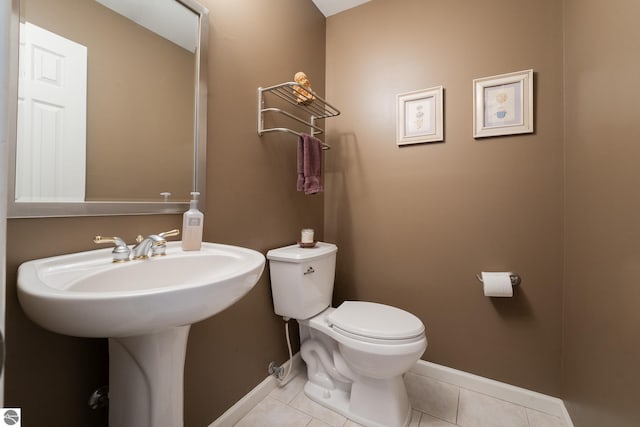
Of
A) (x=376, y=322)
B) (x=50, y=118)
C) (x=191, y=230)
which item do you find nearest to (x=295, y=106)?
(x=191, y=230)

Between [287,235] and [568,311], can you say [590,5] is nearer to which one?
[568,311]

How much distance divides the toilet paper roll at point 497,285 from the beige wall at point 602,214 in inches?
9.1

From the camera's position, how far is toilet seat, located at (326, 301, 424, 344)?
1.08m

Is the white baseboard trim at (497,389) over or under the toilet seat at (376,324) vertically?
under

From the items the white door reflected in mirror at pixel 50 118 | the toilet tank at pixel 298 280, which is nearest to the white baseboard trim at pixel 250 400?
the toilet tank at pixel 298 280

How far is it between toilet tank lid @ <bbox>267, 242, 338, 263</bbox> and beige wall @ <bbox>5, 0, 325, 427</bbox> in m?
0.07

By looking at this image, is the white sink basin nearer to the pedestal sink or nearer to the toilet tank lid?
the pedestal sink

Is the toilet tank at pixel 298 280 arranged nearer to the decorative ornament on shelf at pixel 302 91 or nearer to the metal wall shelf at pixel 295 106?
the metal wall shelf at pixel 295 106

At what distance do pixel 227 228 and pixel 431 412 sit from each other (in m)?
1.29

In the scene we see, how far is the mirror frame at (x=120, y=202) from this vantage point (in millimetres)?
644

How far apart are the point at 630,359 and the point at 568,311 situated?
52 cm

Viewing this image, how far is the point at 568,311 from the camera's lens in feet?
3.97

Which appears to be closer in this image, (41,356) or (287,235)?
Answer: (41,356)

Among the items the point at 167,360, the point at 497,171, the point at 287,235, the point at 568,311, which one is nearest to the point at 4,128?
the point at 167,360
